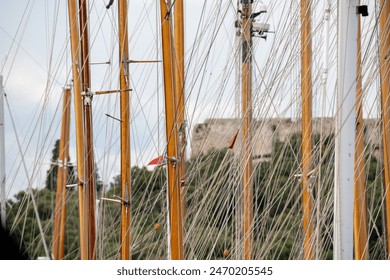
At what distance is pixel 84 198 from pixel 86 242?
56 centimetres

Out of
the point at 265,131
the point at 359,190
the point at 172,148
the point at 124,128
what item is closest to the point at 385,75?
the point at 359,190

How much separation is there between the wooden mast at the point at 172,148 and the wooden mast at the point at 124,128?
9.91ft

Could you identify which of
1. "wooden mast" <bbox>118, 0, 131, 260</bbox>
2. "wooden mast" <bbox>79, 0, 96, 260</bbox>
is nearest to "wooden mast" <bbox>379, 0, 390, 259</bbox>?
"wooden mast" <bbox>118, 0, 131, 260</bbox>

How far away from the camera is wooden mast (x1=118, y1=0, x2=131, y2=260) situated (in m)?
14.8

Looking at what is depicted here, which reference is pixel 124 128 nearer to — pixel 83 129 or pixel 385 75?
pixel 83 129

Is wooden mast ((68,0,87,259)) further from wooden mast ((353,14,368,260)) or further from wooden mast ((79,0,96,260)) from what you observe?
wooden mast ((353,14,368,260))

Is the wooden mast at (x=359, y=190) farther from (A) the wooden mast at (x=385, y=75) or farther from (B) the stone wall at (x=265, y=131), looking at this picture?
(A) the wooden mast at (x=385, y=75)

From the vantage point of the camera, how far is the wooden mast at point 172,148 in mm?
11297

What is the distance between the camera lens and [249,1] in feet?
63.5

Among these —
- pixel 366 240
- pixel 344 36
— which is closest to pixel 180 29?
pixel 366 240

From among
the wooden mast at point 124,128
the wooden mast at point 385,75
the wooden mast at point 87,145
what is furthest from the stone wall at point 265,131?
the wooden mast at point 87,145

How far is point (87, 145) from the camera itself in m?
14.7
